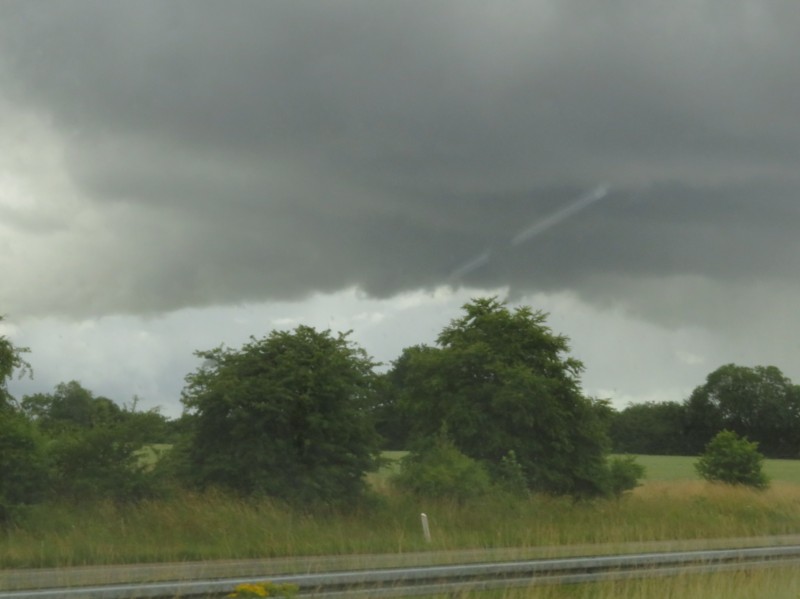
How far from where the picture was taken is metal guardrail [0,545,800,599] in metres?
12.0

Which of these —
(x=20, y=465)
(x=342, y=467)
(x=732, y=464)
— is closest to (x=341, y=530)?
(x=342, y=467)

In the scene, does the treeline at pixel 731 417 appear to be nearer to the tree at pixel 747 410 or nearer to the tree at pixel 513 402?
the tree at pixel 747 410

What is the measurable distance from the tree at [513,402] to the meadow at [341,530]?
4.90 meters

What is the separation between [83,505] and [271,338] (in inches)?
282

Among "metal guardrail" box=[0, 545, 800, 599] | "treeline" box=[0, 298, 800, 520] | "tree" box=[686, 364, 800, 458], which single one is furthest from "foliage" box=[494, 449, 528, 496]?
"tree" box=[686, 364, 800, 458]

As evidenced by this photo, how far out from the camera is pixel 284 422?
27.3 metres

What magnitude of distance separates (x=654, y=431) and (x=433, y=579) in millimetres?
112219

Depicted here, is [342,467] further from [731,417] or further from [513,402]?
[731,417]

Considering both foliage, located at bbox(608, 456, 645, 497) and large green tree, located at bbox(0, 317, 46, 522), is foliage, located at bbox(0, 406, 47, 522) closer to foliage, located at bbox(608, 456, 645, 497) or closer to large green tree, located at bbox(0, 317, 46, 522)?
large green tree, located at bbox(0, 317, 46, 522)

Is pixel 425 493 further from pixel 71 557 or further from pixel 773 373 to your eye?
pixel 773 373

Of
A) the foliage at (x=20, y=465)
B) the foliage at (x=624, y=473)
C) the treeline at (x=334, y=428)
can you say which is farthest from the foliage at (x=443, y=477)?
the foliage at (x=624, y=473)

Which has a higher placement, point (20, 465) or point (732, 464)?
point (20, 465)

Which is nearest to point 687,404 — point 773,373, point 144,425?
point 773,373

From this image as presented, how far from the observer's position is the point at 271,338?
29.0 metres
